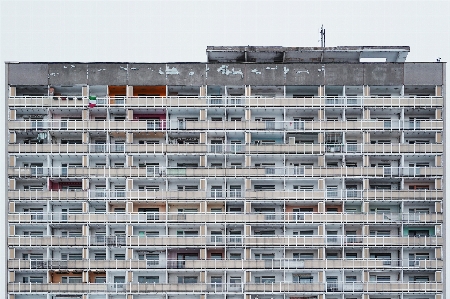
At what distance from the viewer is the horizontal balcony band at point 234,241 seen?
65000mm

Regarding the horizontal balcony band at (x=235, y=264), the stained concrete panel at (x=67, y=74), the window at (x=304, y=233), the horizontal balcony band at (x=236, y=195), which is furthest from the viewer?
the stained concrete panel at (x=67, y=74)

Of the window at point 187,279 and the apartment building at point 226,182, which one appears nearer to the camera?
the apartment building at point 226,182

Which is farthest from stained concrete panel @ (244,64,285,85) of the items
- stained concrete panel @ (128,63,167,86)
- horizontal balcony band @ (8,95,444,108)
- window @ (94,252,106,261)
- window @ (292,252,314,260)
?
window @ (94,252,106,261)

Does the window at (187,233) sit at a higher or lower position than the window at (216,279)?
higher

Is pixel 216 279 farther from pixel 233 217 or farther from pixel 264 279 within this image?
pixel 233 217

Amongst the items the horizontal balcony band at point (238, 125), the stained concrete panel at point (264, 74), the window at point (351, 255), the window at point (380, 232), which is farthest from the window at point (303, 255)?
the stained concrete panel at point (264, 74)

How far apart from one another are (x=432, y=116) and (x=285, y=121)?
1407 cm

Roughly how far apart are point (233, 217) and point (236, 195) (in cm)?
208

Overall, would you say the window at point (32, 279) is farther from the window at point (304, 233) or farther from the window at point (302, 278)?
the window at point (304, 233)

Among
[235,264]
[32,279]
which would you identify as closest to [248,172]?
[235,264]

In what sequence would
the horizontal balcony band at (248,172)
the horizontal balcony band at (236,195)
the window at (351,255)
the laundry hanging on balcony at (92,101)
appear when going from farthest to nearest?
the laundry hanging on balcony at (92,101)
the window at (351,255)
the horizontal balcony band at (248,172)
the horizontal balcony band at (236,195)

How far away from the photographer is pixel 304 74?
66875mm

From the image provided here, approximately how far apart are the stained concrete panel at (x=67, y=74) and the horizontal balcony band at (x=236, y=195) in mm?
10196

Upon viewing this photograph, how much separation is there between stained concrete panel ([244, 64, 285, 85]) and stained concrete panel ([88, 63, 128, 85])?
11339mm
